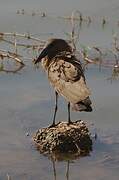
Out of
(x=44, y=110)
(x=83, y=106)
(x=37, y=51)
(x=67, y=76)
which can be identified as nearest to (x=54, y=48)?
(x=44, y=110)

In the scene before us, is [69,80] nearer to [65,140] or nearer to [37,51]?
[65,140]

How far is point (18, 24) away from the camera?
898cm

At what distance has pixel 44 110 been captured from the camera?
6.56 metres

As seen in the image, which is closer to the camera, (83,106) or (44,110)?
(83,106)

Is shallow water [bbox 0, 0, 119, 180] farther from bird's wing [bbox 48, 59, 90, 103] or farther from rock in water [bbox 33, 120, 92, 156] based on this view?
bird's wing [bbox 48, 59, 90, 103]

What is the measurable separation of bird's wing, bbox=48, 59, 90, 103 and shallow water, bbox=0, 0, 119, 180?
486 millimetres

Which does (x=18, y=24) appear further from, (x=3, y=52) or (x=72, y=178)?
(x=72, y=178)

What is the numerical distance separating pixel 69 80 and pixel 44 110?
2.67 feet

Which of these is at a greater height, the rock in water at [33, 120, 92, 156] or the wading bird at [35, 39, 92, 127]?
the wading bird at [35, 39, 92, 127]

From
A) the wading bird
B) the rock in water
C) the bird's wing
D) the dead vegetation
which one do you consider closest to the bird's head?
the wading bird

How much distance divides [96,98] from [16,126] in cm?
89

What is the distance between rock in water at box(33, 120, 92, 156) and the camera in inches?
232

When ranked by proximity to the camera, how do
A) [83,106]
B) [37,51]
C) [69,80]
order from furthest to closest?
[37,51], [69,80], [83,106]

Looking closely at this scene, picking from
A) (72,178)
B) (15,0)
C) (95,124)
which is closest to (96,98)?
(95,124)
